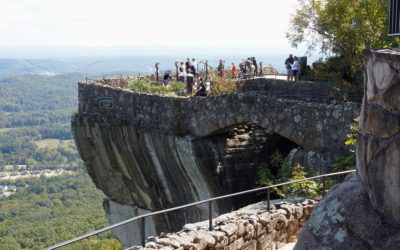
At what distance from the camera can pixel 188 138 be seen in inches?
771

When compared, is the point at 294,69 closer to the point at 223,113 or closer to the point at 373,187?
the point at 223,113

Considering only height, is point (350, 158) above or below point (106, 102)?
below

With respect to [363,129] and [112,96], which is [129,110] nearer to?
[112,96]

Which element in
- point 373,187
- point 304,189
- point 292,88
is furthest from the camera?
point 292,88

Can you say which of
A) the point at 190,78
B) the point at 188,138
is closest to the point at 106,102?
the point at 190,78

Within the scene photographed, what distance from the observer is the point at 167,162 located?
20.4 m

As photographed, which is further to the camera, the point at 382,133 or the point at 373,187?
the point at 373,187

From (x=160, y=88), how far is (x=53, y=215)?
329 ft

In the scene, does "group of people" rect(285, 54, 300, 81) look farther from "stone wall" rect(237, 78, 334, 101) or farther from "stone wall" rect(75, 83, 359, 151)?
"stone wall" rect(75, 83, 359, 151)

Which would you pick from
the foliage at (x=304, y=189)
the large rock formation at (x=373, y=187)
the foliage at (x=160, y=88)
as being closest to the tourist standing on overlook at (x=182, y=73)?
the foliage at (x=160, y=88)

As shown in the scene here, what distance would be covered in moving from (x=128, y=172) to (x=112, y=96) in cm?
315

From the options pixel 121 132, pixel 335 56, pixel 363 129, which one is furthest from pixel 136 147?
pixel 363 129

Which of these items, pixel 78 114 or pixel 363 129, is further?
pixel 78 114

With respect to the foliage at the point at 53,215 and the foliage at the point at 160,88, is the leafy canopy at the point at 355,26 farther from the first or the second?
the foliage at the point at 53,215
